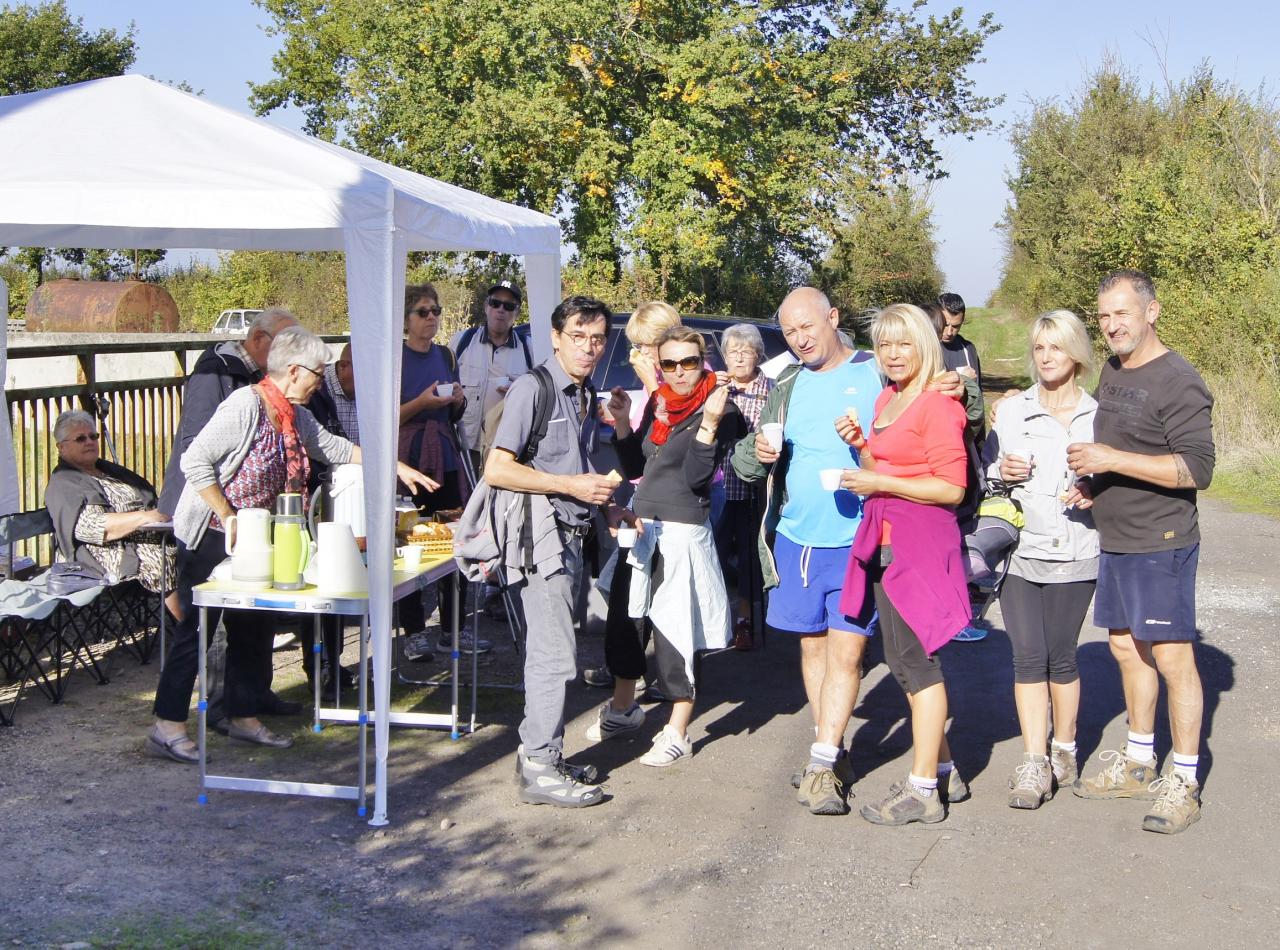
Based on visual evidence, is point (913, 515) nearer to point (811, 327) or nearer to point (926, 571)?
point (926, 571)

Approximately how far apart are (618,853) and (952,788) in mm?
1356

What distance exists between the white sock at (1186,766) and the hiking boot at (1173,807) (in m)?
0.01

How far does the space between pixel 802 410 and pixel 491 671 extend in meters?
2.66

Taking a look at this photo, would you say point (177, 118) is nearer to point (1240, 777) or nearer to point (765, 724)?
point (765, 724)

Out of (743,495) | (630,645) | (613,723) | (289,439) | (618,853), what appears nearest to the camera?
(618,853)

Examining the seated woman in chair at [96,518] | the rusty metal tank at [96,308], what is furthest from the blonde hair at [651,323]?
the rusty metal tank at [96,308]

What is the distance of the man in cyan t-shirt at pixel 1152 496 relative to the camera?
4.50 m

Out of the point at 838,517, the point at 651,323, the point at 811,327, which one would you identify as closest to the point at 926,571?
the point at 838,517

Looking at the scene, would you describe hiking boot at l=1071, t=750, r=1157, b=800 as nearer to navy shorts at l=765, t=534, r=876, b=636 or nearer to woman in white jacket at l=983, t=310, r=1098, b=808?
woman in white jacket at l=983, t=310, r=1098, b=808

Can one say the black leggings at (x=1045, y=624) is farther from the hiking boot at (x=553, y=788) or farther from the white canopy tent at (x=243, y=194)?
the white canopy tent at (x=243, y=194)

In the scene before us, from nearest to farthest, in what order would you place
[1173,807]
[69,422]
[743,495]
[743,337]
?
1. [1173,807]
2. [69,422]
3. [743,337]
4. [743,495]

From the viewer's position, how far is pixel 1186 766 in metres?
4.75

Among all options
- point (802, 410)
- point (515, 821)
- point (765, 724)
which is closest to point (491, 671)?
point (765, 724)

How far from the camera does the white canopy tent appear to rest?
14.9 ft
